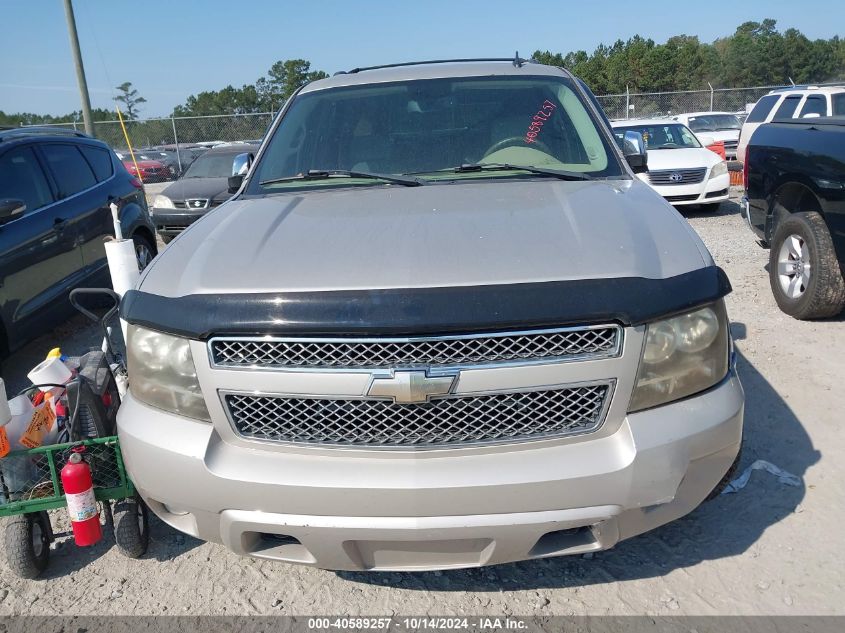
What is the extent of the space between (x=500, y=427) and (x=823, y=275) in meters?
4.00

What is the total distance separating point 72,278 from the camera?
5668mm

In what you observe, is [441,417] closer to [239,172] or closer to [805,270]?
[239,172]

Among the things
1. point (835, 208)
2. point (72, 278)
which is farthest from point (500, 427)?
point (72, 278)

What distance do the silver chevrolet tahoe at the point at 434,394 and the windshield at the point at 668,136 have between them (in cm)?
1050

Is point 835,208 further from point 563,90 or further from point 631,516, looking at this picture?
point 631,516

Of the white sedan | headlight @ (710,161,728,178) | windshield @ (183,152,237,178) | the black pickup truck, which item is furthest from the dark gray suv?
headlight @ (710,161,728,178)

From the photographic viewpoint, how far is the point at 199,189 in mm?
11086

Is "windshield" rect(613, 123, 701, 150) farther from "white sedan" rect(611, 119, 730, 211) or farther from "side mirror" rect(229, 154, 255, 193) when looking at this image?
"side mirror" rect(229, 154, 255, 193)

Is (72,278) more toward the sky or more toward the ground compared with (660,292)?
more toward the ground

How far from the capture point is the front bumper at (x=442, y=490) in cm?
206

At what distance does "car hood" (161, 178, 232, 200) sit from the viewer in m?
10.9

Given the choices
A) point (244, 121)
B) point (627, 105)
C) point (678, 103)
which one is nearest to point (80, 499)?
point (244, 121)

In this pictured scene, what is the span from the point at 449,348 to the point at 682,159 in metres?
10.0

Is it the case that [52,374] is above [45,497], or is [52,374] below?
above
